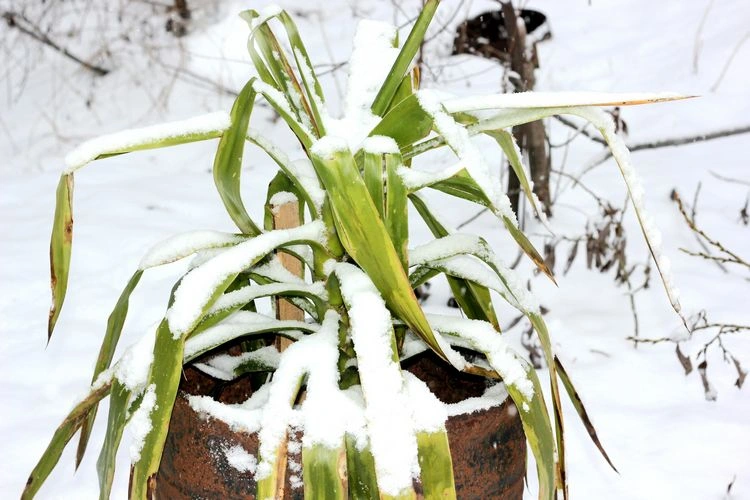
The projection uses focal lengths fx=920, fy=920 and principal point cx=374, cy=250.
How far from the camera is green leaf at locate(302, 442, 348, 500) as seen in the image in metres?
0.70

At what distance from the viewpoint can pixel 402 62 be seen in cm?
86

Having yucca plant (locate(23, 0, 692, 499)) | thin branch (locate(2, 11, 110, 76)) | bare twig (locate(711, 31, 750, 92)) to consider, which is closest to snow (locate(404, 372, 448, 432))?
yucca plant (locate(23, 0, 692, 499))

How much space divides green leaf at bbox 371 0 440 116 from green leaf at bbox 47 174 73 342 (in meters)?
0.29

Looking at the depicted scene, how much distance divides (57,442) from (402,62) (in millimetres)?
487

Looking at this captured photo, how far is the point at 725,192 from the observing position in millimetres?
2246

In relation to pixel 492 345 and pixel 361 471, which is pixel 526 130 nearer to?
pixel 492 345

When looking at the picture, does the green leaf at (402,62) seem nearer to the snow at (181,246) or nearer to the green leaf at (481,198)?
the green leaf at (481,198)

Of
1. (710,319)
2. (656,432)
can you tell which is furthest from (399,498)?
(710,319)

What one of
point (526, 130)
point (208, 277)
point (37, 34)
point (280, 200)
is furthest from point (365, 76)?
point (37, 34)

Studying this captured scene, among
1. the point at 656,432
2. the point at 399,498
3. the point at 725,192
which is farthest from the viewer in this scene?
the point at 725,192

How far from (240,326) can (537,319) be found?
28cm

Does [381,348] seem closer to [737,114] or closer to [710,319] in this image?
[710,319]

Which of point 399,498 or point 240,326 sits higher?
point 240,326

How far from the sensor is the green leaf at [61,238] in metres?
0.83
